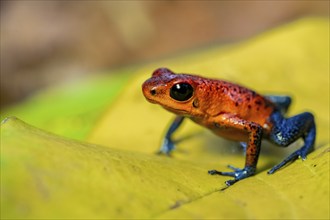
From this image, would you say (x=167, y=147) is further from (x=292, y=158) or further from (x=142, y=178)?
(x=142, y=178)

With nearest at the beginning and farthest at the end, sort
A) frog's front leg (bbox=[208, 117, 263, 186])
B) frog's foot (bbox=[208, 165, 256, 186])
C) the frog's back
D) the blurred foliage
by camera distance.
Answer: the blurred foliage, frog's foot (bbox=[208, 165, 256, 186]), frog's front leg (bbox=[208, 117, 263, 186]), the frog's back

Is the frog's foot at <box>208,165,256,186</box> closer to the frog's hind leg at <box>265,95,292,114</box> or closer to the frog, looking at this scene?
the frog

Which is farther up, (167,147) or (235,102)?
(235,102)

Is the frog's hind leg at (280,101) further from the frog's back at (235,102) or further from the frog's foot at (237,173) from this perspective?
the frog's foot at (237,173)

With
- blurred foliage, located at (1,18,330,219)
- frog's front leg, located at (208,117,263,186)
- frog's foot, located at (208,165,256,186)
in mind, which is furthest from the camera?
frog's front leg, located at (208,117,263,186)

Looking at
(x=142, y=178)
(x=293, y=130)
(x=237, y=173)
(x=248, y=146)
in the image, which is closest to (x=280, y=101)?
(x=293, y=130)

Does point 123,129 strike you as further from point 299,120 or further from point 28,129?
point 28,129

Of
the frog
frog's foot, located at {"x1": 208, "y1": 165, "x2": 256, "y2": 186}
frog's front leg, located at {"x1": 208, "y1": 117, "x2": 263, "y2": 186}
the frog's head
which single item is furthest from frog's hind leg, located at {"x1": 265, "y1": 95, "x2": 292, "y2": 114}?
frog's foot, located at {"x1": 208, "y1": 165, "x2": 256, "y2": 186}

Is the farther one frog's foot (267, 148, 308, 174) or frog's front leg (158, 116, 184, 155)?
frog's front leg (158, 116, 184, 155)
